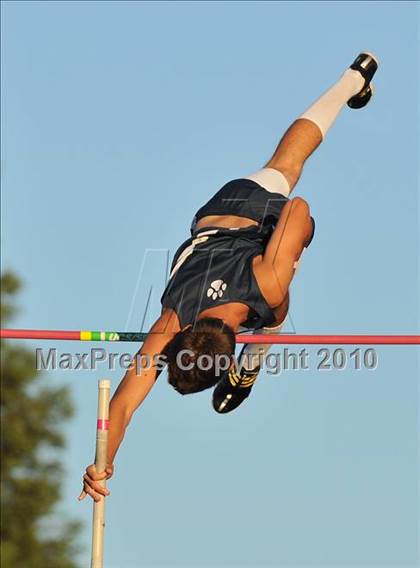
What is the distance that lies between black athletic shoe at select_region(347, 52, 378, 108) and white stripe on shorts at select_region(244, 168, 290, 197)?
1.05 m

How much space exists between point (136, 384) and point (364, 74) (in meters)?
3.26

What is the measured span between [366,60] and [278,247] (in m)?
2.36

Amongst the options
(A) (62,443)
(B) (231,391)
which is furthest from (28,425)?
(B) (231,391)

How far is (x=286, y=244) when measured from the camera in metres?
9.26

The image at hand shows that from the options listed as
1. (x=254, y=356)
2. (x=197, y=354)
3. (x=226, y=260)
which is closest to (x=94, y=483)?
(x=197, y=354)

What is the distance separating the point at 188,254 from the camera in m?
9.90

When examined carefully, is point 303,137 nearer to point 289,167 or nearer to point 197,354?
point 289,167

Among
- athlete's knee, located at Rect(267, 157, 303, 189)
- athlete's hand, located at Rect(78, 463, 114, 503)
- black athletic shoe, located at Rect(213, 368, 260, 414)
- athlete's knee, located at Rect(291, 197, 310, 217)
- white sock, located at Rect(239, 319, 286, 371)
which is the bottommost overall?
athlete's hand, located at Rect(78, 463, 114, 503)

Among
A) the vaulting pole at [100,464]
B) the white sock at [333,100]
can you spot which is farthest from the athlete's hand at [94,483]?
the white sock at [333,100]

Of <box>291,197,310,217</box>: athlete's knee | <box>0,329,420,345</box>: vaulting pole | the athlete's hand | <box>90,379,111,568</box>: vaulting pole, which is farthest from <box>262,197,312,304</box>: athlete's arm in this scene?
the athlete's hand

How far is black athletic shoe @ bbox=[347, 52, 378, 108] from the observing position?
1098cm

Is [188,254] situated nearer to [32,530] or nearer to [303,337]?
[303,337]

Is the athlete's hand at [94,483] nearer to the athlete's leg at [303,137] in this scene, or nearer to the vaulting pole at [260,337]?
the vaulting pole at [260,337]

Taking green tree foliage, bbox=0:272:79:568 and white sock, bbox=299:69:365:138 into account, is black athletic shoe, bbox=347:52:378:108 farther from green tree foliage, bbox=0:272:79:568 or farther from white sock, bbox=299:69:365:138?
green tree foliage, bbox=0:272:79:568
